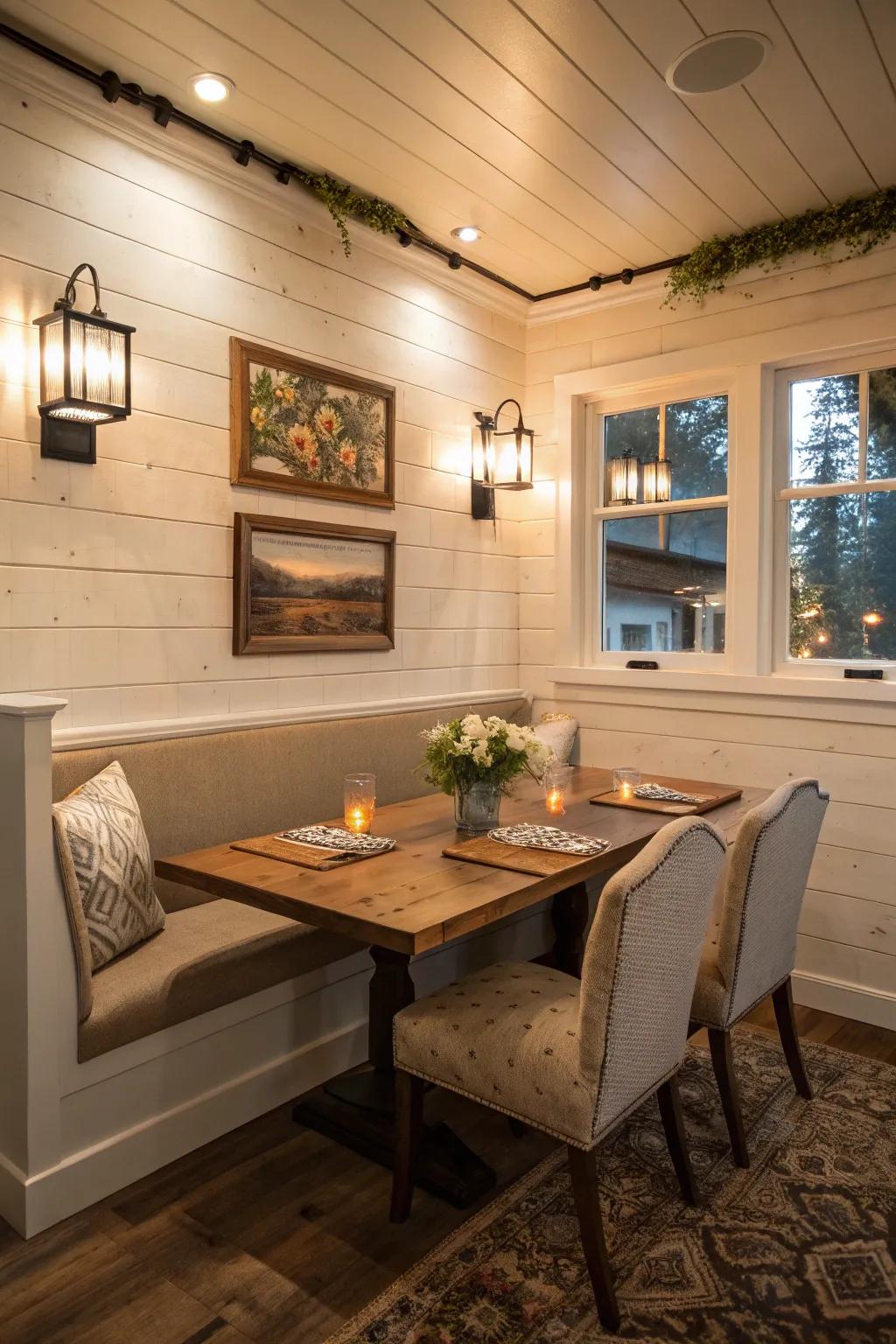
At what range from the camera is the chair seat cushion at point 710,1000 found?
2131mm

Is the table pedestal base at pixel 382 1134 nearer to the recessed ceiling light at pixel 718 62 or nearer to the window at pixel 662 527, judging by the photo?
the window at pixel 662 527

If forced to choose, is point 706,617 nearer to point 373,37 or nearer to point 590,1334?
point 373,37

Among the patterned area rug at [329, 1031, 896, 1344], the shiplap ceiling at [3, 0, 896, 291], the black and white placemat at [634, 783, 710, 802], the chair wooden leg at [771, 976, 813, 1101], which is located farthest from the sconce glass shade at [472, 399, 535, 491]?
the patterned area rug at [329, 1031, 896, 1344]

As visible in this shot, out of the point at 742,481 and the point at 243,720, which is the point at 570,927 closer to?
the point at 243,720

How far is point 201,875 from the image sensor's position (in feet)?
6.63

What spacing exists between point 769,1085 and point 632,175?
8.83 feet

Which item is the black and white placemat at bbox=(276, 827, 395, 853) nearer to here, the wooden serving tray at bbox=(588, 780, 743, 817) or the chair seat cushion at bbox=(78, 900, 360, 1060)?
the chair seat cushion at bbox=(78, 900, 360, 1060)

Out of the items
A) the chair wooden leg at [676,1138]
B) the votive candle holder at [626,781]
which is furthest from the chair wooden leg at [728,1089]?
the votive candle holder at [626,781]

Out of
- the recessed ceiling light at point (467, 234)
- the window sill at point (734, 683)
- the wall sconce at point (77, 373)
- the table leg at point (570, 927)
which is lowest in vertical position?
the table leg at point (570, 927)

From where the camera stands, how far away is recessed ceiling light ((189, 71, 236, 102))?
7.70 feet

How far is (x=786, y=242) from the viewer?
3.15m

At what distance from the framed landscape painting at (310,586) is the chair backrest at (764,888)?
149 centimetres

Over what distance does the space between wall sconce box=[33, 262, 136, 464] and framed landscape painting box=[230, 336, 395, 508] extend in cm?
50

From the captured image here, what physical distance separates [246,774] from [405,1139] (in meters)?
1.12
